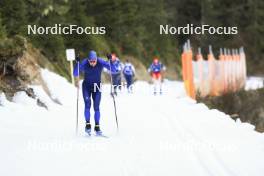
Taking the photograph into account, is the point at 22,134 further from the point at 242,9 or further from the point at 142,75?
the point at 242,9

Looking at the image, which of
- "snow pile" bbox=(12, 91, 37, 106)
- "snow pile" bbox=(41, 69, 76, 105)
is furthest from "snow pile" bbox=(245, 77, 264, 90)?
"snow pile" bbox=(12, 91, 37, 106)

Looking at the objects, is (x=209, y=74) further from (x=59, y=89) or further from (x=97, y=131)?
(x=97, y=131)

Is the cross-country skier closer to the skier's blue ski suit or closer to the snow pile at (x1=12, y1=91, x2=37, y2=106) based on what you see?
the skier's blue ski suit

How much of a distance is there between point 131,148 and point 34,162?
85.9 inches

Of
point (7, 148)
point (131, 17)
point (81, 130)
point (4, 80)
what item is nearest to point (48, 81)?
point (4, 80)

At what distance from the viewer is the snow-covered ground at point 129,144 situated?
30.3 feet

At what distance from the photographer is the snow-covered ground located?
9.23 m

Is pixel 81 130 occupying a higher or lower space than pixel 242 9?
lower

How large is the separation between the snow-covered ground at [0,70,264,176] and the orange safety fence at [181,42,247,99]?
6021 millimetres

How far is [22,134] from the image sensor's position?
41.7ft

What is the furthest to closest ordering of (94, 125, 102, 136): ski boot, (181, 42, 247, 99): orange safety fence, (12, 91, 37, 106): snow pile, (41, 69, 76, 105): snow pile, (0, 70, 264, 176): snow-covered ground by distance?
1. (181, 42, 247, 99): orange safety fence
2. (41, 69, 76, 105): snow pile
3. (12, 91, 37, 106): snow pile
4. (94, 125, 102, 136): ski boot
5. (0, 70, 264, 176): snow-covered ground

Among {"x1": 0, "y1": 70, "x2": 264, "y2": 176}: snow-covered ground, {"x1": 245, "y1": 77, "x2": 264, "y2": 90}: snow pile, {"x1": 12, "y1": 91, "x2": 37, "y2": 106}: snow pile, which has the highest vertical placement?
{"x1": 245, "y1": 77, "x2": 264, "y2": 90}: snow pile

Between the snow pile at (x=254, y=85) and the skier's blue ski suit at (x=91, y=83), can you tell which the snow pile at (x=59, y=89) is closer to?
the skier's blue ski suit at (x=91, y=83)

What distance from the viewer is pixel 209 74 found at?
27766mm
